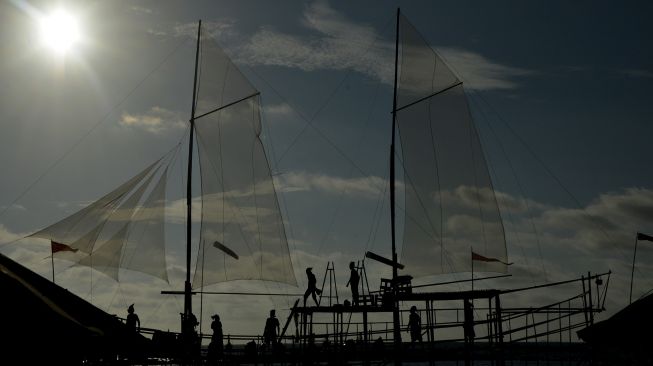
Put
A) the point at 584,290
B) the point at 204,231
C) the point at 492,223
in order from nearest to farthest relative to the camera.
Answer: the point at 584,290 → the point at 492,223 → the point at 204,231

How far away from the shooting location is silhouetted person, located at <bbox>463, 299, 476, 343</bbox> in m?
44.6

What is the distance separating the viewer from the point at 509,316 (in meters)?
44.9

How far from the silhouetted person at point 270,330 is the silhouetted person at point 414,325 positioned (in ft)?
24.5

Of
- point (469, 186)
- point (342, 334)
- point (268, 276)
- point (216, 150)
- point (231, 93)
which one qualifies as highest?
point (231, 93)

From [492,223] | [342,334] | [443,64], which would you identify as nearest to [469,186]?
[492,223]

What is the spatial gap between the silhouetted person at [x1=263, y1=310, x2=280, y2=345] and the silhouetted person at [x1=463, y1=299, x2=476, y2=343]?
10.4 metres

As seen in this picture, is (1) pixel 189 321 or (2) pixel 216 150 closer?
(1) pixel 189 321

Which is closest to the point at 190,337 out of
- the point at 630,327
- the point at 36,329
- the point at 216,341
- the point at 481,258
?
the point at 216,341

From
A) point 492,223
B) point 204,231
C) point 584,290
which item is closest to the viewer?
point 584,290

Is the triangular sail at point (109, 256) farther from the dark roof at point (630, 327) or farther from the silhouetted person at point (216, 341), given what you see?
the dark roof at point (630, 327)

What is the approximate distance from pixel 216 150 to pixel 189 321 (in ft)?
46.8

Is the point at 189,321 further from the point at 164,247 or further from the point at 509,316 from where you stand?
the point at 509,316

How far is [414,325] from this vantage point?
151 ft

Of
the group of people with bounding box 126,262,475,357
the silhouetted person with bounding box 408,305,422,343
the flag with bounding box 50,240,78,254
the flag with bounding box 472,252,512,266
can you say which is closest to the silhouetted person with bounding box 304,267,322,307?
the group of people with bounding box 126,262,475,357
